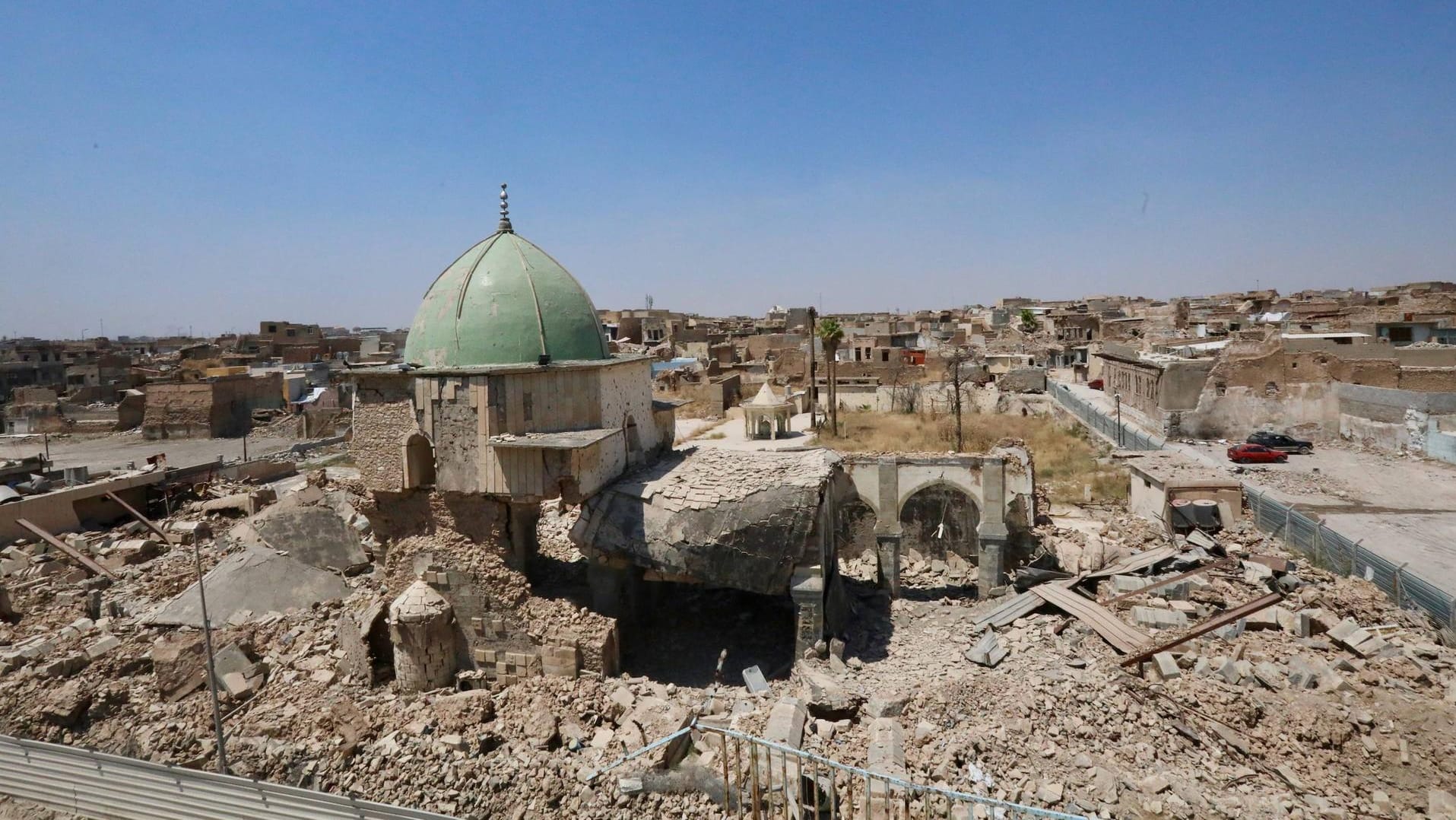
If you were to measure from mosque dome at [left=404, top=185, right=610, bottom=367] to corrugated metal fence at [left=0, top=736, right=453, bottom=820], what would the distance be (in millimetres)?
5894

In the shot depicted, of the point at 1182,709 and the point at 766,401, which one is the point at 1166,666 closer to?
the point at 1182,709

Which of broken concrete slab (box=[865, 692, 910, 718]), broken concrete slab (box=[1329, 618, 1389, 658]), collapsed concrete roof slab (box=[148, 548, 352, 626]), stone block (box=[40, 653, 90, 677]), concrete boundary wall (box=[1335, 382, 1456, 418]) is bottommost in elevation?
broken concrete slab (box=[865, 692, 910, 718])

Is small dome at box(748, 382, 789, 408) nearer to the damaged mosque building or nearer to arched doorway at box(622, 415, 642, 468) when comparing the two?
arched doorway at box(622, 415, 642, 468)

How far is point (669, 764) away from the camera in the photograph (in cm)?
824

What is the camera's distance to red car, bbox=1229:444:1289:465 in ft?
72.5

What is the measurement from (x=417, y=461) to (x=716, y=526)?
4.79 metres

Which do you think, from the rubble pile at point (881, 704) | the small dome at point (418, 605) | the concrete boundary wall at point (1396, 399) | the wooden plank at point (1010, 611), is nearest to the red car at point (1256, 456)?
the concrete boundary wall at point (1396, 399)

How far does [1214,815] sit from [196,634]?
44.9 feet

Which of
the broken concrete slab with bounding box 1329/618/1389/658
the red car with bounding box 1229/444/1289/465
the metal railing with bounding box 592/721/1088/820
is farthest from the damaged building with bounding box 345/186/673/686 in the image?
the red car with bounding box 1229/444/1289/465

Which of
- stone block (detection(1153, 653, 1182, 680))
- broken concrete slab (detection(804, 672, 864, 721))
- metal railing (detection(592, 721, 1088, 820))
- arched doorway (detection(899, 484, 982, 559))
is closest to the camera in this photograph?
metal railing (detection(592, 721, 1088, 820))

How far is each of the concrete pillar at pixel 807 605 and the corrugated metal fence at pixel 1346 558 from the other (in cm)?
896

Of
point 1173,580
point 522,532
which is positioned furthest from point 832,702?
point 1173,580

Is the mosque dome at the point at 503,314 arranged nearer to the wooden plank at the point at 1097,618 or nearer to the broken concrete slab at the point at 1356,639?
the wooden plank at the point at 1097,618

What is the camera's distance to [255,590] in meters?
13.4
